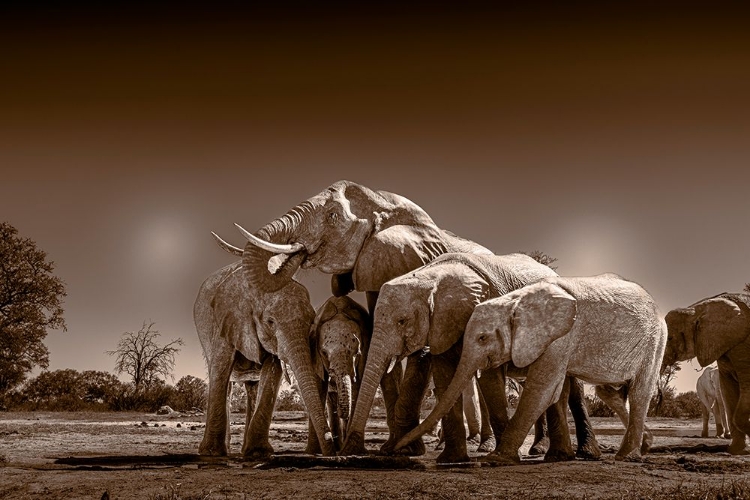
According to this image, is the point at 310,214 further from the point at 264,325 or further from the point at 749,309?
the point at 749,309

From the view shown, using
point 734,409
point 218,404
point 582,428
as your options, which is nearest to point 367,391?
point 218,404

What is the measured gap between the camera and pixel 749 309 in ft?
41.3

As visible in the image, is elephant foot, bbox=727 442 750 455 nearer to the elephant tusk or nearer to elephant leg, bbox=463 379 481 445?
elephant leg, bbox=463 379 481 445

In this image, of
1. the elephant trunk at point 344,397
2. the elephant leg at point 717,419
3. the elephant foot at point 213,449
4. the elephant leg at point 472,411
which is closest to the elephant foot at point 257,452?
the elephant foot at point 213,449

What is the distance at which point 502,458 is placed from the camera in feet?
29.2

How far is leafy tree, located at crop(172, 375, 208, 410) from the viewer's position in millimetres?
28578

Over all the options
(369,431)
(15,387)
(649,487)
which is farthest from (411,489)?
Answer: (15,387)

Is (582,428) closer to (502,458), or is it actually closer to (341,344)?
(502,458)

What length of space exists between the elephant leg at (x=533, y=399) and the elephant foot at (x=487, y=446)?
240 centimetres

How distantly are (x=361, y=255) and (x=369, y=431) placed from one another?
6493mm

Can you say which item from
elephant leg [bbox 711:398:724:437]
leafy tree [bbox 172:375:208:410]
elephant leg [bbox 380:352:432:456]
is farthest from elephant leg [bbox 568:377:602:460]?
leafy tree [bbox 172:375:208:410]

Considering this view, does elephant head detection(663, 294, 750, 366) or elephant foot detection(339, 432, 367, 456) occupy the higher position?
elephant head detection(663, 294, 750, 366)

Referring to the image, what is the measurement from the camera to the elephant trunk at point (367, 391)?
945cm

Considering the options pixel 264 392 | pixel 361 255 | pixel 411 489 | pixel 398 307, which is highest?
pixel 361 255
